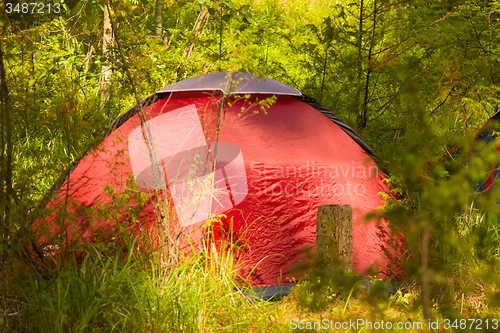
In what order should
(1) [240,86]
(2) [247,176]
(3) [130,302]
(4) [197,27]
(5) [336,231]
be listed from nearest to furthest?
(3) [130,302]
(5) [336,231]
(2) [247,176]
(1) [240,86]
(4) [197,27]

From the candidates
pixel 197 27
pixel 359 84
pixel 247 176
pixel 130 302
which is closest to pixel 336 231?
pixel 247 176

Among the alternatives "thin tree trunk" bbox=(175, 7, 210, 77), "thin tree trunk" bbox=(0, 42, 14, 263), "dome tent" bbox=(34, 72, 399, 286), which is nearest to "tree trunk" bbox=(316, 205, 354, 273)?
"dome tent" bbox=(34, 72, 399, 286)

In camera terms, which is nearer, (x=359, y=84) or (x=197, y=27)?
(x=359, y=84)

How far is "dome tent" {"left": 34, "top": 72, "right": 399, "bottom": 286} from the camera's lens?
296 centimetres

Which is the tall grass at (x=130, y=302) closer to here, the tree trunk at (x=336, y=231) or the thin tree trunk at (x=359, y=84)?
the tree trunk at (x=336, y=231)

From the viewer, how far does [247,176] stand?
10.7ft

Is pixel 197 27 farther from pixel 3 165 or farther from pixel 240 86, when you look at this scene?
pixel 3 165

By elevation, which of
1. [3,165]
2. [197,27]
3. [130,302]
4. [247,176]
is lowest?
[130,302]

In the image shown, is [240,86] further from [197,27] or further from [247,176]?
[197,27]

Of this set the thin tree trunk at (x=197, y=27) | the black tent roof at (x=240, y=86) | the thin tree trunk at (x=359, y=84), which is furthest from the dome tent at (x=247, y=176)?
the thin tree trunk at (x=197, y=27)

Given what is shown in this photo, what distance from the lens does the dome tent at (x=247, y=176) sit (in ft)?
9.71

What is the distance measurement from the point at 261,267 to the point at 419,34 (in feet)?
11.0

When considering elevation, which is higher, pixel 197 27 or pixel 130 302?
pixel 197 27

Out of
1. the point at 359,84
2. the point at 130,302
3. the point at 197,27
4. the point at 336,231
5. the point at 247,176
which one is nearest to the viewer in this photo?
the point at 130,302
